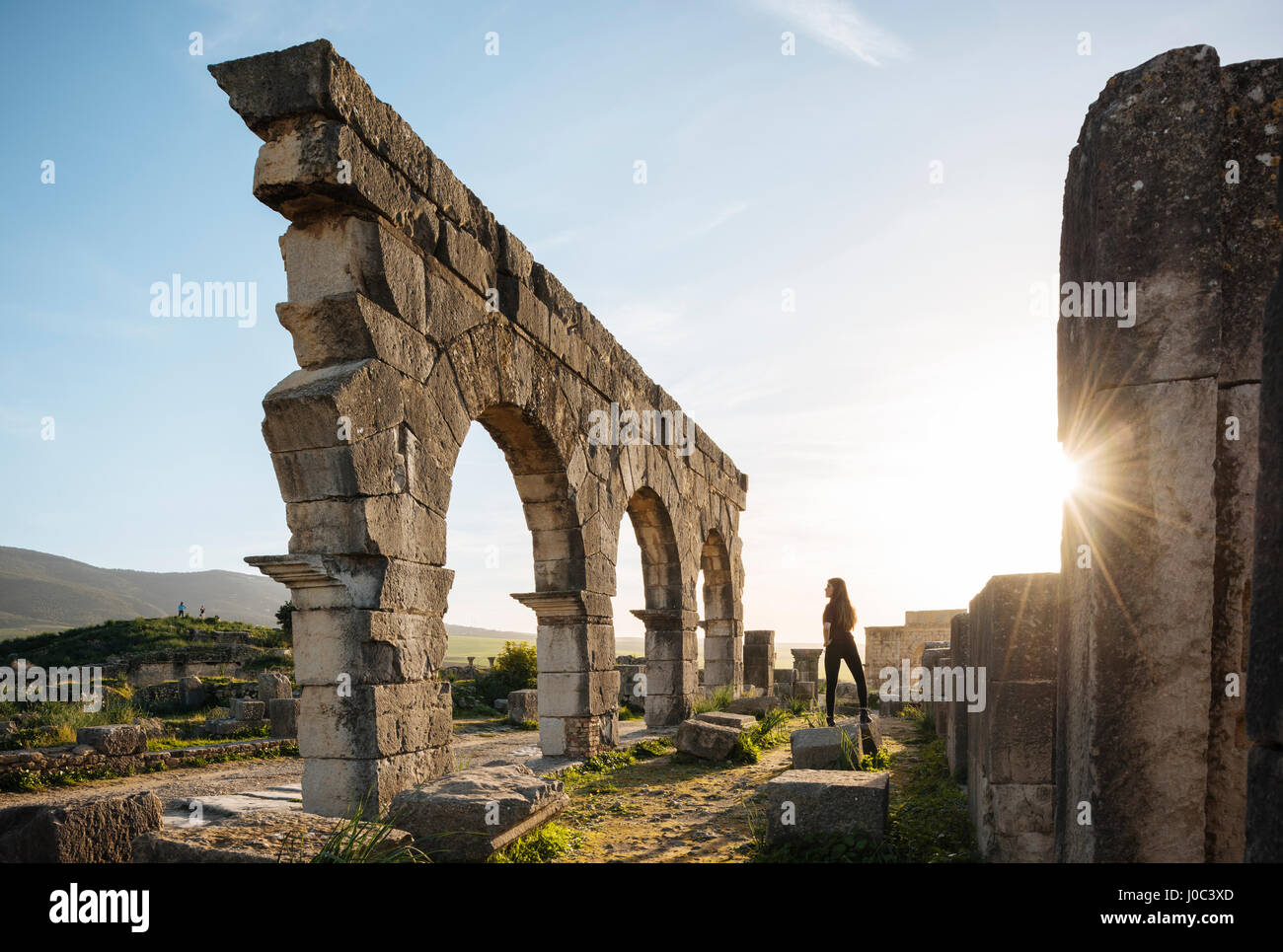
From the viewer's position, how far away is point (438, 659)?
611 cm

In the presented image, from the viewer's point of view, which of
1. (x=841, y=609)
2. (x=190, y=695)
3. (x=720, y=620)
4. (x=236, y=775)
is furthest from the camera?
(x=720, y=620)

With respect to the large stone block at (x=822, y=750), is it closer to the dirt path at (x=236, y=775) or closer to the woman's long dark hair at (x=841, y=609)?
the woman's long dark hair at (x=841, y=609)

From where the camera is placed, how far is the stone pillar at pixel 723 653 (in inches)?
607

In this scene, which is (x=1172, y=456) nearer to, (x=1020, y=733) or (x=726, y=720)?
(x=1020, y=733)

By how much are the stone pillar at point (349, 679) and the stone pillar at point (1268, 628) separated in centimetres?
460

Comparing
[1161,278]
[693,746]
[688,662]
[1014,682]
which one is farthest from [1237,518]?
[688,662]

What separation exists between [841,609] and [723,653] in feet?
22.5

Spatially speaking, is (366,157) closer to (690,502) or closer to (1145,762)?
(1145,762)

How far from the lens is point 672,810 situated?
20.8 feet

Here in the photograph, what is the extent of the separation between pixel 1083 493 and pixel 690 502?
10.9 metres

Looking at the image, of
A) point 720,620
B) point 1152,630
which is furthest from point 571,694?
point 720,620

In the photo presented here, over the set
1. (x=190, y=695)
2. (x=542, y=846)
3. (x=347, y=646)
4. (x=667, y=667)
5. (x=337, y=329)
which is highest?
(x=337, y=329)
